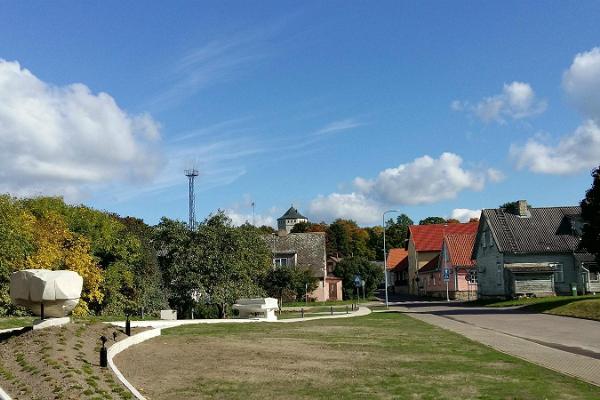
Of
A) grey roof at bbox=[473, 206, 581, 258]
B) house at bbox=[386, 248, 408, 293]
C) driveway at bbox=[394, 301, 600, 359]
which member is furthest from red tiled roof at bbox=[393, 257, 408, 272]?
driveway at bbox=[394, 301, 600, 359]

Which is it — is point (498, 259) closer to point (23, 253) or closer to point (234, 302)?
point (234, 302)

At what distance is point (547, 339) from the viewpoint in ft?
71.0

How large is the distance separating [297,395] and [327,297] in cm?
5893

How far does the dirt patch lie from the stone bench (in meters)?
16.8

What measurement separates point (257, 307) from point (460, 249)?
129 feet

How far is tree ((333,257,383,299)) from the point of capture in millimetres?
71562

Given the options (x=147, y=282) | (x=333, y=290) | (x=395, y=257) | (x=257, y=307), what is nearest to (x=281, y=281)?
(x=147, y=282)

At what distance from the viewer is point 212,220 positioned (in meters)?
38.2

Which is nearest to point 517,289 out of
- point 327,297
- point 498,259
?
point 498,259

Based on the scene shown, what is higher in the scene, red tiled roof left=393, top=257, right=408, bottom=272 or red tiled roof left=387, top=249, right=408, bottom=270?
red tiled roof left=387, top=249, right=408, bottom=270

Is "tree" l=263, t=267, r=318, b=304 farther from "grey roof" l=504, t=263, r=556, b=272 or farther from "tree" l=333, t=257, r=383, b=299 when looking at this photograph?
"grey roof" l=504, t=263, r=556, b=272

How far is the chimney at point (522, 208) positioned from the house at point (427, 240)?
23.1 metres

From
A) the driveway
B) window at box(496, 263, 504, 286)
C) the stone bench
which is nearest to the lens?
the driveway

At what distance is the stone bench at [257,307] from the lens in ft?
105
